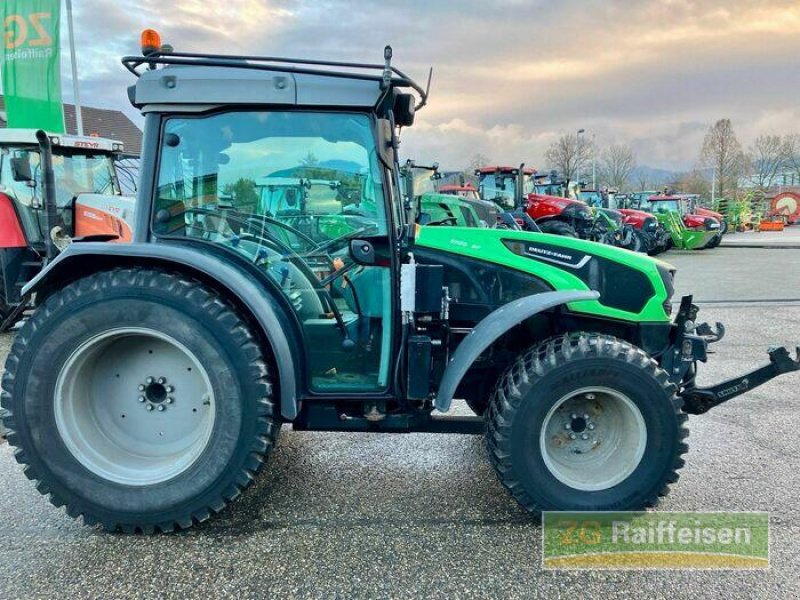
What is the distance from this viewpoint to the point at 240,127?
2.58m

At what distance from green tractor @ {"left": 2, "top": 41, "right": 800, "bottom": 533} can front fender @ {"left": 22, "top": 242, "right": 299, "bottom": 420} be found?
0.01m

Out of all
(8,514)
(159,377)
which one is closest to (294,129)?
(159,377)

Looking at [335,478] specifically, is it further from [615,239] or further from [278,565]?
[615,239]

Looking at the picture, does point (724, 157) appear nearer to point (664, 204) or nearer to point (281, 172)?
point (664, 204)

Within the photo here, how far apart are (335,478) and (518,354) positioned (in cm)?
126

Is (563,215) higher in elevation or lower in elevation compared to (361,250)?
higher

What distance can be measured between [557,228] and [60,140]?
38.7 feet

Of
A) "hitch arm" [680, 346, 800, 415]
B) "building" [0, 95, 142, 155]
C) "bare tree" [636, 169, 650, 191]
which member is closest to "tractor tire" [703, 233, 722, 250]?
"hitch arm" [680, 346, 800, 415]

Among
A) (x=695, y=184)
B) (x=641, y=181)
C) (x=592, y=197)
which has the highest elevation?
(x=641, y=181)

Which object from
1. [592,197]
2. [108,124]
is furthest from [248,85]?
[108,124]

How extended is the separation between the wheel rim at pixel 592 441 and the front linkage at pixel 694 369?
1.56 feet

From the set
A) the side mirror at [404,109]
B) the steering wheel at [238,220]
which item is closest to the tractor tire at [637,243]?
the side mirror at [404,109]

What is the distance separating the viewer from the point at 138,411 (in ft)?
8.85

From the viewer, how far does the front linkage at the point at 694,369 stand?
2850mm
